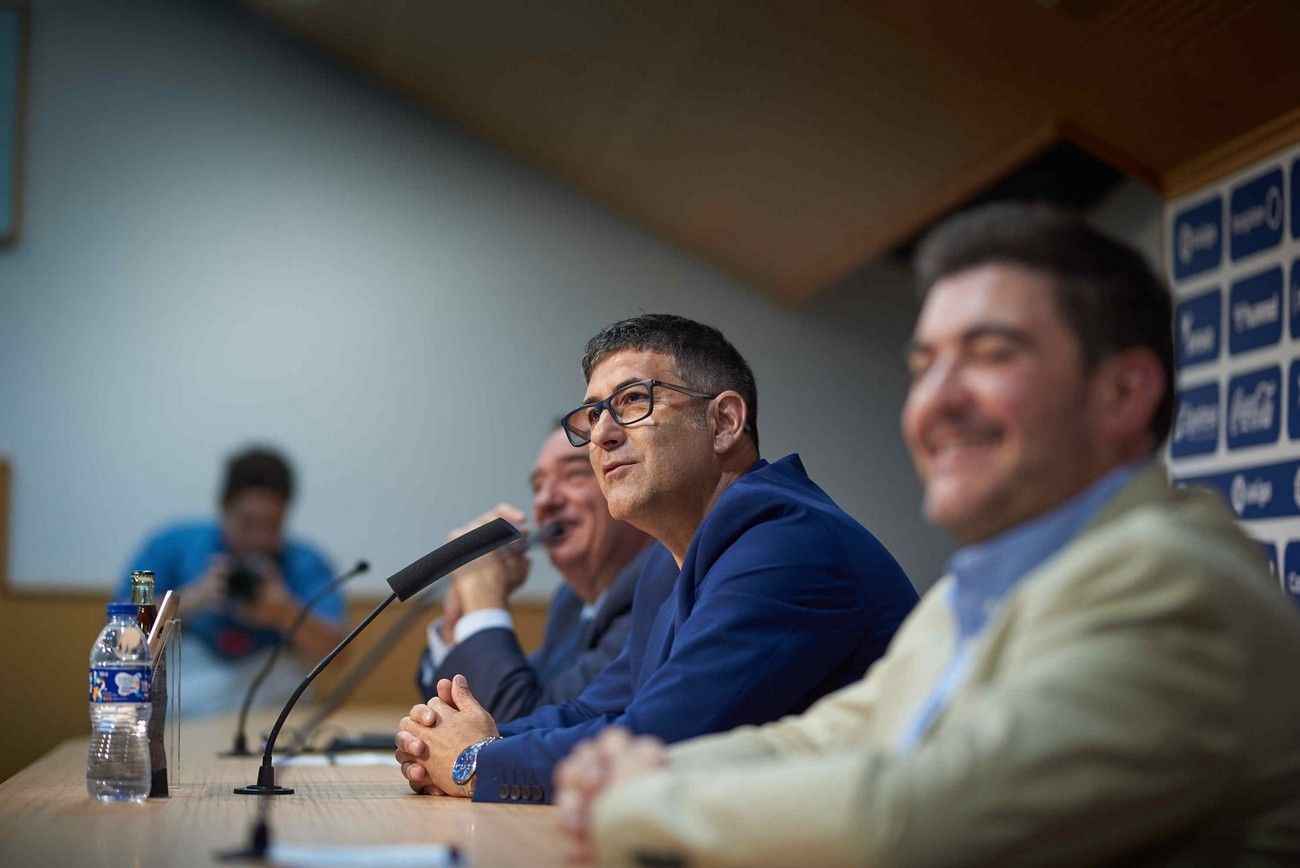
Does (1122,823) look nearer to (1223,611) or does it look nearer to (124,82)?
(1223,611)

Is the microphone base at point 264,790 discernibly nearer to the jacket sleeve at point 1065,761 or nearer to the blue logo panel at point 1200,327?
the jacket sleeve at point 1065,761

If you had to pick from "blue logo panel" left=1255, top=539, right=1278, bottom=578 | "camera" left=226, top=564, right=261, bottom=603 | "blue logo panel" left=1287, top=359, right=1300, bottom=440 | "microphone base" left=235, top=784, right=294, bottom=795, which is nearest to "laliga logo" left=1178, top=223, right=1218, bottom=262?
"blue logo panel" left=1287, top=359, right=1300, bottom=440

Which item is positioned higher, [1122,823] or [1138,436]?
[1138,436]

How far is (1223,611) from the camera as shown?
3.40 ft

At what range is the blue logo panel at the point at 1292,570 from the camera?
→ 142 inches

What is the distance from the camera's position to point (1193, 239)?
4.03 metres

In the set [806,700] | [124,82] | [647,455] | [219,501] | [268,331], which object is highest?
[124,82]

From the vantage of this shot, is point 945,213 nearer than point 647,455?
No

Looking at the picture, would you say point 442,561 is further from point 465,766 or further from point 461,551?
point 465,766

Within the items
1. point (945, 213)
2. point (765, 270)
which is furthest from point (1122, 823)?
point (765, 270)

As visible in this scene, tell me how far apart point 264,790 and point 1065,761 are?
1484 mm

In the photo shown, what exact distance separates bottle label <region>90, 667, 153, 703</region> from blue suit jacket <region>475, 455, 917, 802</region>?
0.46 m

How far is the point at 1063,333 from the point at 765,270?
5.38 meters

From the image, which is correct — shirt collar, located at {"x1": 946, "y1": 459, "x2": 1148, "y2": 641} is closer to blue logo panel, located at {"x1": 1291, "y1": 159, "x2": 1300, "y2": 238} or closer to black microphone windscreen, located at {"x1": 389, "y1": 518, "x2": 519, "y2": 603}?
black microphone windscreen, located at {"x1": 389, "y1": 518, "x2": 519, "y2": 603}
